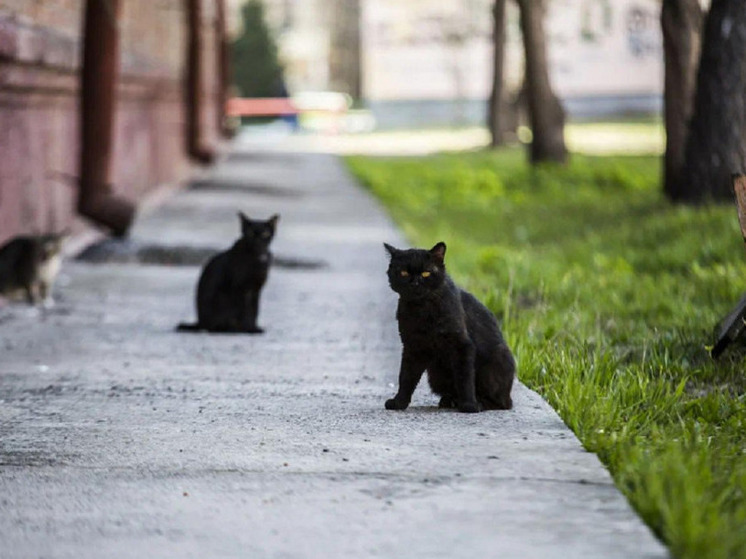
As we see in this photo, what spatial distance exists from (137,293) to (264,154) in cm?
2040

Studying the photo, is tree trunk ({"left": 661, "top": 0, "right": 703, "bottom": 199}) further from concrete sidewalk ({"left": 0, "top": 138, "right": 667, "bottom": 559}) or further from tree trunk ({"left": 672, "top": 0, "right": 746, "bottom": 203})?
concrete sidewalk ({"left": 0, "top": 138, "right": 667, "bottom": 559})

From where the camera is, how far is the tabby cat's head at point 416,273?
5.46 metres

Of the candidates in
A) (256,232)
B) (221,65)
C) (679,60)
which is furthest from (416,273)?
(221,65)

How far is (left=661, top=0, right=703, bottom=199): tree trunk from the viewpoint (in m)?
15.6

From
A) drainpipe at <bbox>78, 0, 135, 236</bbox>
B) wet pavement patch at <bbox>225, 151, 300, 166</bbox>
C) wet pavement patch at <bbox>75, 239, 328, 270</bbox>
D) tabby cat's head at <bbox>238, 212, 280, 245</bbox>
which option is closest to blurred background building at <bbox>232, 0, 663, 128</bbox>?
wet pavement patch at <bbox>225, 151, 300, 166</bbox>

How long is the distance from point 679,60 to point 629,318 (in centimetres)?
792

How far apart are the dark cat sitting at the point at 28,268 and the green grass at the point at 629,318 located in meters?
2.73

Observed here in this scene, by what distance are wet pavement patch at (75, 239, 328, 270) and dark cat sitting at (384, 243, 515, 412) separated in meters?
5.38

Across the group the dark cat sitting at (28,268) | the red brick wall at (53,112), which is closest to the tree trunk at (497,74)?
the red brick wall at (53,112)

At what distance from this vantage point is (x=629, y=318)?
28.0 ft

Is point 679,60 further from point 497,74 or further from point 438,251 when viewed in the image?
point 497,74

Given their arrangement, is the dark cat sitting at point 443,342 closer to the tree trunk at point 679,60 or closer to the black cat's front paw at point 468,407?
the black cat's front paw at point 468,407

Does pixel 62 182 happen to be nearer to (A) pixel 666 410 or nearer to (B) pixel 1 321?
(B) pixel 1 321

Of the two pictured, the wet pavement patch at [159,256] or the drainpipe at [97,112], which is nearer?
the wet pavement patch at [159,256]
